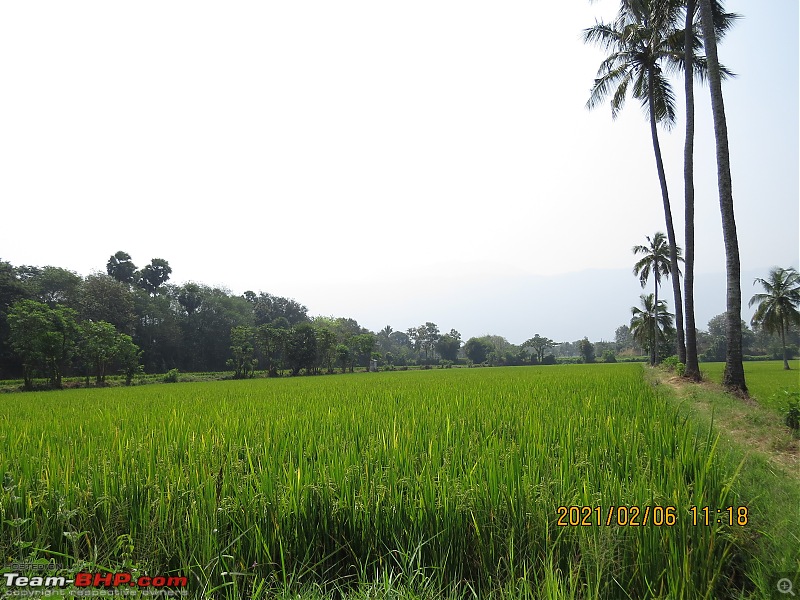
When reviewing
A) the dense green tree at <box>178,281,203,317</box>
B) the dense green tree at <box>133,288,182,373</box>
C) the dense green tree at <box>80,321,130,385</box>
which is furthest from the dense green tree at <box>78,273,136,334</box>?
the dense green tree at <box>80,321,130,385</box>

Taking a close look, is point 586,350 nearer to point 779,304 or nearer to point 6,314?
point 779,304

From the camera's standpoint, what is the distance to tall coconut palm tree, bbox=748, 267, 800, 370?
28875 millimetres

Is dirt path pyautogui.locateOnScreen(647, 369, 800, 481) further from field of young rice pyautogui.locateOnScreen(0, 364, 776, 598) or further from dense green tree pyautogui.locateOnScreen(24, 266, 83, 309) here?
dense green tree pyautogui.locateOnScreen(24, 266, 83, 309)

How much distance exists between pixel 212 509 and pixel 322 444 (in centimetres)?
142

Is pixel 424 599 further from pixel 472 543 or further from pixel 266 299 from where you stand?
pixel 266 299

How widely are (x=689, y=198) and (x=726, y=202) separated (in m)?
4.02

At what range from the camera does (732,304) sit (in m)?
8.84

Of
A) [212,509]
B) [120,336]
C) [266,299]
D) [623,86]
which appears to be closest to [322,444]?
[212,509]

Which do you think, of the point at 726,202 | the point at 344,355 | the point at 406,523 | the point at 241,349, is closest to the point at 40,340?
the point at 241,349

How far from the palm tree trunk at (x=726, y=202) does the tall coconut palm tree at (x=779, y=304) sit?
92.6ft

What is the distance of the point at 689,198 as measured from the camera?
1247 centimetres

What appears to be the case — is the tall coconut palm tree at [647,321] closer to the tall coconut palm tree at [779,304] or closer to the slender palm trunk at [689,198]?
the tall coconut palm tree at [779,304]
